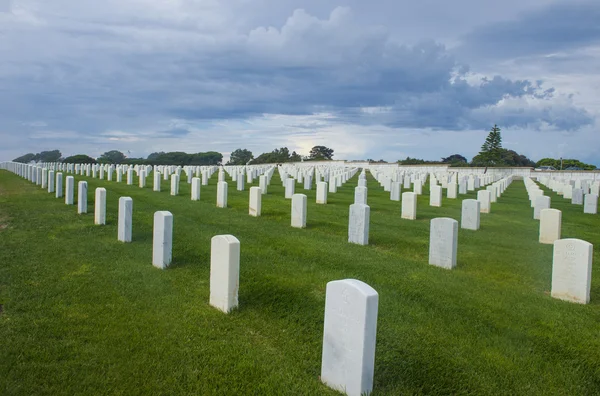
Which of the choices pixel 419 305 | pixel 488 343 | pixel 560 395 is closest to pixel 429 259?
pixel 419 305

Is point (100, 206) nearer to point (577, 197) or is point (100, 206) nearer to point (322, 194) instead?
point (322, 194)

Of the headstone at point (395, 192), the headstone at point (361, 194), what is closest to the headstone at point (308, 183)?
the headstone at point (395, 192)

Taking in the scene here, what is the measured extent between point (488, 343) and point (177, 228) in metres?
8.11

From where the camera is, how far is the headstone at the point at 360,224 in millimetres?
10586

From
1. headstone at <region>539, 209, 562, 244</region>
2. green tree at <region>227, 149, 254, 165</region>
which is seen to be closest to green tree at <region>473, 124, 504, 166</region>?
green tree at <region>227, 149, 254, 165</region>

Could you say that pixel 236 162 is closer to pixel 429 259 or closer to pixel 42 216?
pixel 42 216

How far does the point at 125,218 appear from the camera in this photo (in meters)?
10.1

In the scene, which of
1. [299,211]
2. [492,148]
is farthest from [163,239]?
[492,148]

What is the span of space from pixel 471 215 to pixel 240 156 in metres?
79.6

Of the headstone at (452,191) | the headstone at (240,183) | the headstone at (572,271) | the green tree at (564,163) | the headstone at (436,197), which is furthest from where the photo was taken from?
the green tree at (564,163)

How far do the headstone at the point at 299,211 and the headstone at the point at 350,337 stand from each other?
328 inches

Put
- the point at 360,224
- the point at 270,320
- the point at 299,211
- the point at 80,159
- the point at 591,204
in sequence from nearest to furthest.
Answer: the point at 270,320, the point at 360,224, the point at 299,211, the point at 591,204, the point at 80,159

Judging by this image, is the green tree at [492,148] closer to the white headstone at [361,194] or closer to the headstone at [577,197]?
the headstone at [577,197]

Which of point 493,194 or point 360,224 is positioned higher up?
point 493,194
